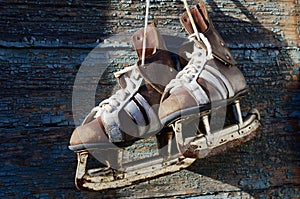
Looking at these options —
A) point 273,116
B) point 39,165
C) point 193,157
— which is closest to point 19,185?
point 39,165

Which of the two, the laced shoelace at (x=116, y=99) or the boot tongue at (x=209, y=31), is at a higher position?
the boot tongue at (x=209, y=31)

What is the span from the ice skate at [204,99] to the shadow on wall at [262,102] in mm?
145

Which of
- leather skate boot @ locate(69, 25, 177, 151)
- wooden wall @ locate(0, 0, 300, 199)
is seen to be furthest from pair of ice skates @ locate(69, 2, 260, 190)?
wooden wall @ locate(0, 0, 300, 199)

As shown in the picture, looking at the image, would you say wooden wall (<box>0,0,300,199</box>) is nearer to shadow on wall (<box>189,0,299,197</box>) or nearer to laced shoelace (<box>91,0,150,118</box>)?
shadow on wall (<box>189,0,299,197</box>)

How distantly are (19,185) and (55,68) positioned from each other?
244mm

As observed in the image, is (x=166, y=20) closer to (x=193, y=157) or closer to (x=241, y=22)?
(x=241, y=22)

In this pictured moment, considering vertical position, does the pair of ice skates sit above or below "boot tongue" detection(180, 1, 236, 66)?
below

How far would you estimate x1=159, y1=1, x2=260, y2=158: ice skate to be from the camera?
966mm

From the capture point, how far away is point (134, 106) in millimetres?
981

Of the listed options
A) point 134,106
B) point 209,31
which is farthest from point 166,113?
point 209,31

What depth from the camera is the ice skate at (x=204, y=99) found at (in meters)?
0.97

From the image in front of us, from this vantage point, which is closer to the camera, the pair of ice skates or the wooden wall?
the pair of ice skates

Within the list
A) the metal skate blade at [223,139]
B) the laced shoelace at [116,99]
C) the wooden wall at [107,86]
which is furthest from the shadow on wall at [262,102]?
the laced shoelace at [116,99]

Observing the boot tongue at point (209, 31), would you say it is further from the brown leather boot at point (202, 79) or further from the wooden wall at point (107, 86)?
the wooden wall at point (107, 86)
